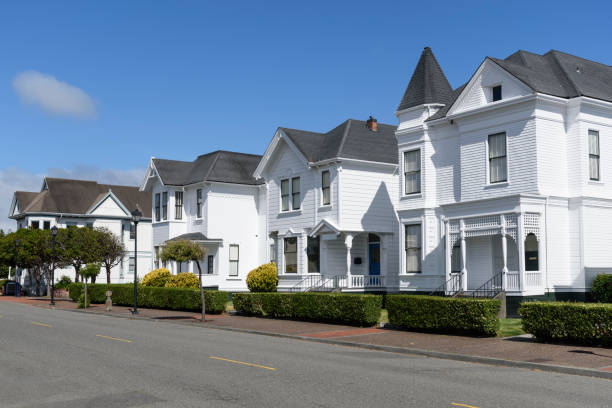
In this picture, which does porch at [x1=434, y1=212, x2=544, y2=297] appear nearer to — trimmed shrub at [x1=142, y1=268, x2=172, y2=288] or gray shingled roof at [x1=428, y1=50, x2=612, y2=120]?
gray shingled roof at [x1=428, y1=50, x2=612, y2=120]

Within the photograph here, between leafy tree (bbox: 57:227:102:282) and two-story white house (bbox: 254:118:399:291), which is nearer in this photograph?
two-story white house (bbox: 254:118:399:291)

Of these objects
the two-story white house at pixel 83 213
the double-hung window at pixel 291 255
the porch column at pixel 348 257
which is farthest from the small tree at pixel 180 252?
the two-story white house at pixel 83 213

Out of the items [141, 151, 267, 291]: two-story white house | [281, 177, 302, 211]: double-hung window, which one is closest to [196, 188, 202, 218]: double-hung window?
[141, 151, 267, 291]: two-story white house

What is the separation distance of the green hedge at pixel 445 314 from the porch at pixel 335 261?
10.6 meters

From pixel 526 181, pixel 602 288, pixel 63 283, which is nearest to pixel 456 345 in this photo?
pixel 602 288

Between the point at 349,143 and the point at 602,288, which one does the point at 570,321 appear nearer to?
the point at 602,288

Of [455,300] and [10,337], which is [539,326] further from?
[10,337]

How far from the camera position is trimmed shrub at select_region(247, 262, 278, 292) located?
1372 inches

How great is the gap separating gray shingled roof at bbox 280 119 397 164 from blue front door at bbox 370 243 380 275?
457cm

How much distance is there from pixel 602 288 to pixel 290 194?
18119 millimetres

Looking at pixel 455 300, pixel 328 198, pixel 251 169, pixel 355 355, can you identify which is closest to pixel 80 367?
pixel 355 355

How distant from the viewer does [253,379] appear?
1143 cm

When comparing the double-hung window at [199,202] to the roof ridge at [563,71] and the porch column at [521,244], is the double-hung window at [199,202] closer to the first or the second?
the roof ridge at [563,71]

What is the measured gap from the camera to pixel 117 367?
12844mm
